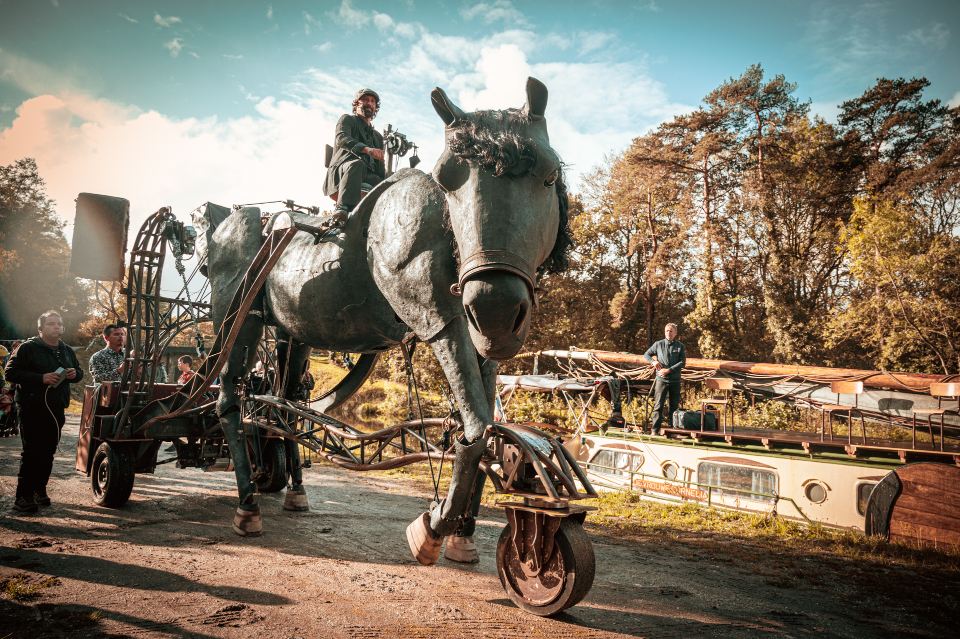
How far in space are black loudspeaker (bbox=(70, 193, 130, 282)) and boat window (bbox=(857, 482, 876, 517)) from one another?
8005 millimetres

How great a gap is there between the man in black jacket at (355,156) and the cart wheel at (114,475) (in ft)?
10.6

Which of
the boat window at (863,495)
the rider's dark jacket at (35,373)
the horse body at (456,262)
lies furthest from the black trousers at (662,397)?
the rider's dark jacket at (35,373)

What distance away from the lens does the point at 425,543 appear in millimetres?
2801

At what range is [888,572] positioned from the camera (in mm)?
4047

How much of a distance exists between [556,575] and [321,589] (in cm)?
137

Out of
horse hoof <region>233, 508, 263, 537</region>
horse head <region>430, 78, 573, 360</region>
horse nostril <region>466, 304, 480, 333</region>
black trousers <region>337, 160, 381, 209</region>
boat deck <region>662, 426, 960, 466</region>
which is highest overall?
black trousers <region>337, 160, 381, 209</region>

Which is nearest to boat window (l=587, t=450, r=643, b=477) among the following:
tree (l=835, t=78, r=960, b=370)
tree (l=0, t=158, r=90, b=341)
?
tree (l=835, t=78, r=960, b=370)

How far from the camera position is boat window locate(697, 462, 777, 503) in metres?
6.80

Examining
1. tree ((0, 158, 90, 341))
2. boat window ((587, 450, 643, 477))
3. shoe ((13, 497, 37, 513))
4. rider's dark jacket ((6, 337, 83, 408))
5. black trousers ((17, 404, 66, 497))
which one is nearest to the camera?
shoe ((13, 497, 37, 513))

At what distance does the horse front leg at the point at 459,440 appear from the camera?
2.69 meters

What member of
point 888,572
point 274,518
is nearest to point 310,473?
point 274,518

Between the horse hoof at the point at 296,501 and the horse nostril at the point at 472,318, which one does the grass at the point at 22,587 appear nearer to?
the horse hoof at the point at 296,501

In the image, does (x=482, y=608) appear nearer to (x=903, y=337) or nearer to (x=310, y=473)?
(x=310, y=473)

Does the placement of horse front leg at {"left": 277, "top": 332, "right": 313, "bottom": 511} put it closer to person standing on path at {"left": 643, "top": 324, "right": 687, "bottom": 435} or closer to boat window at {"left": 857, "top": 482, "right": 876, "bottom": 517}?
person standing on path at {"left": 643, "top": 324, "right": 687, "bottom": 435}
